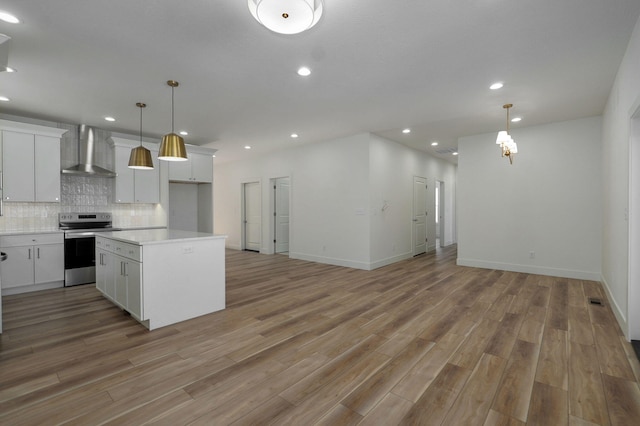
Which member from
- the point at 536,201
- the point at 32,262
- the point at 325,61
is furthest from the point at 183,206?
the point at 536,201

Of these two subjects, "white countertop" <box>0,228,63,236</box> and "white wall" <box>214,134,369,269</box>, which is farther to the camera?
"white wall" <box>214,134,369,269</box>

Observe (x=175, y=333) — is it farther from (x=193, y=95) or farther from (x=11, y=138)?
(x=11, y=138)

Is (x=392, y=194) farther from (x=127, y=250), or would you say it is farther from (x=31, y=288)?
(x=31, y=288)

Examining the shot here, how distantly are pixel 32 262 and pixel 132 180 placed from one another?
77.0 inches

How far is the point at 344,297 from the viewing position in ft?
13.4

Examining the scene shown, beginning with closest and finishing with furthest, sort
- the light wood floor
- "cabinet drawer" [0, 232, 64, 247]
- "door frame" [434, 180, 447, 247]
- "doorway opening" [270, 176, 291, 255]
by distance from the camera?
the light wood floor < "cabinet drawer" [0, 232, 64, 247] < "doorway opening" [270, 176, 291, 255] < "door frame" [434, 180, 447, 247]

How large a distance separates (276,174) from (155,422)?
6.42 meters

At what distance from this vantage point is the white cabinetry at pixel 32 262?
14.0 feet

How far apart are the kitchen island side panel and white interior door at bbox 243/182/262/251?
4.68 meters

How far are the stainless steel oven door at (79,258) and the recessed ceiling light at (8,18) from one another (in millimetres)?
3395

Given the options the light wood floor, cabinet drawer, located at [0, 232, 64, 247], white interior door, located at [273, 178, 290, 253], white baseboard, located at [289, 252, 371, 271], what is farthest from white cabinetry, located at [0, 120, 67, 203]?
white baseboard, located at [289, 252, 371, 271]

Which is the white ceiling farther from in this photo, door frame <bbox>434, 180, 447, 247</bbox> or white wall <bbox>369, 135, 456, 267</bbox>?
door frame <bbox>434, 180, 447, 247</bbox>

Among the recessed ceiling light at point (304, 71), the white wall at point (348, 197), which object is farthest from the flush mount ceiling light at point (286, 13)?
the white wall at point (348, 197)

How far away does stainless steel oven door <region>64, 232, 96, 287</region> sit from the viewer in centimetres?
475
